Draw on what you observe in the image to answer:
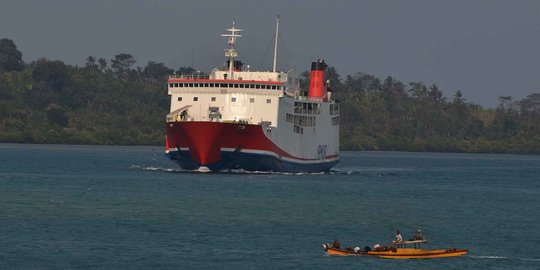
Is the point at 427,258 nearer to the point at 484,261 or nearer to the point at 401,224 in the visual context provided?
the point at 484,261

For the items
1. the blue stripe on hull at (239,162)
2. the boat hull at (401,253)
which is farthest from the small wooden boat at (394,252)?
the blue stripe on hull at (239,162)

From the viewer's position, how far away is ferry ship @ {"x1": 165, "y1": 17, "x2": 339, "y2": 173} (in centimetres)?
11131

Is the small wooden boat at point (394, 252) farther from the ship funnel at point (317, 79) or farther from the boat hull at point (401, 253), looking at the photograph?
the ship funnel at point (317, 79)

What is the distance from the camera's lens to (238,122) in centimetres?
11188

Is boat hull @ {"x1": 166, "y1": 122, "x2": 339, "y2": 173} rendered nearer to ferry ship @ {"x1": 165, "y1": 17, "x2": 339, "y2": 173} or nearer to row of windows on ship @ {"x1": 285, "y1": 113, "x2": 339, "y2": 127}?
ferry ship @ {"x1": 165, "y1": 17, "x2": 339, "y2": 173}

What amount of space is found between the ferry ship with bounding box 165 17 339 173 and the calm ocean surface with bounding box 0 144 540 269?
6.43ft

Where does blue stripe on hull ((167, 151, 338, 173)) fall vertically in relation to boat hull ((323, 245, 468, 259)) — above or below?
above

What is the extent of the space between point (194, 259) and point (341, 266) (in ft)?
25.4

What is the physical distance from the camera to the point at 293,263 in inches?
2443

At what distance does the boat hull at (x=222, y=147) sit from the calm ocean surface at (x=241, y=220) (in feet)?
5.37

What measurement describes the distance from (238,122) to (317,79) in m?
29.1

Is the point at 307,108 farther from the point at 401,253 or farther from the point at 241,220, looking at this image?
the point at 401,253

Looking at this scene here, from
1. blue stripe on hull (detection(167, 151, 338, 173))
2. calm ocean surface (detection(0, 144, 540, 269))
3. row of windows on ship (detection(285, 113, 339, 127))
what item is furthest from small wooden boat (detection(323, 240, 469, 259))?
row of windows on ship (detection(285, 113, 339, 127))

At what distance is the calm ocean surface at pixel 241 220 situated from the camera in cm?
6322
